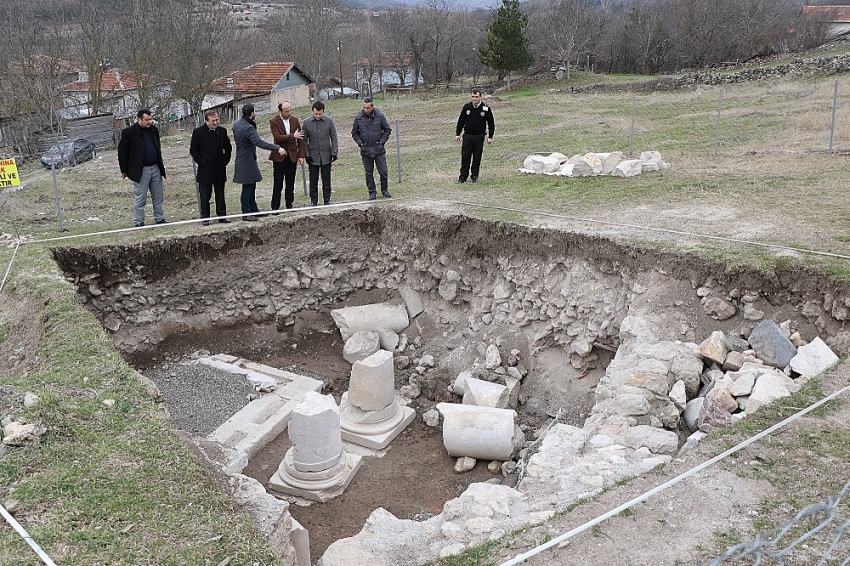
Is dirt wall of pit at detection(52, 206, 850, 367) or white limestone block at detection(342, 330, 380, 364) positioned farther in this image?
white limestone block at detection(342, 330, 380, 364)

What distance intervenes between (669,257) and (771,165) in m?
Result: 6.03

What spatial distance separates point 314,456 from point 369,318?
14.1 feet

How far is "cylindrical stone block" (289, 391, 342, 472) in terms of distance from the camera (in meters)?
7.39

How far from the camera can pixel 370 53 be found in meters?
55.3

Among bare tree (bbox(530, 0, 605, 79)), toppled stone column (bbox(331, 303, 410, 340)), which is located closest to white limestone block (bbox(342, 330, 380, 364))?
toppled stone column (bbox(331, 303, 410, 340))

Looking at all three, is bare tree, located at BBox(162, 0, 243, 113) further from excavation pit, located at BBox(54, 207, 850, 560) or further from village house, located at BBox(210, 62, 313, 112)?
excavation pit, located at BBox(54, 207, 850, 560)

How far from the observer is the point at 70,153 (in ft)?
72.8

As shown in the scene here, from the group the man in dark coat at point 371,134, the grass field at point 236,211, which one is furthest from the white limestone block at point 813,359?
the man in dark coat at point 371,134

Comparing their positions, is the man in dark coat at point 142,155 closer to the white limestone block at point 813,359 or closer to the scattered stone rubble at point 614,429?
the scattered stone rubble at point 614,429

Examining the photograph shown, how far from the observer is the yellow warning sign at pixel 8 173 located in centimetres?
968

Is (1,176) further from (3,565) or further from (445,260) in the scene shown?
(3,565)

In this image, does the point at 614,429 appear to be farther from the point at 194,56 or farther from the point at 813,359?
the point at 194,56

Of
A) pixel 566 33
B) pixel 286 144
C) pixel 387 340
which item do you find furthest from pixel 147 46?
pixel 566 33

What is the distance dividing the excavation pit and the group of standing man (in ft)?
2.29
